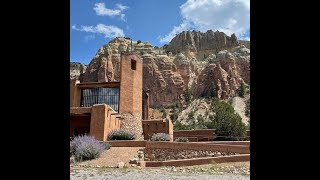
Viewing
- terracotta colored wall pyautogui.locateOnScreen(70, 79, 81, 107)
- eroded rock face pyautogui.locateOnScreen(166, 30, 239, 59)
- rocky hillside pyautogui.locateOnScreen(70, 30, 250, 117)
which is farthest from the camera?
eroded rock face pyautogui.locateOnScreen(166, 30, 239, 59)

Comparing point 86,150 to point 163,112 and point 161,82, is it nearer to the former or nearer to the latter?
point 163,112

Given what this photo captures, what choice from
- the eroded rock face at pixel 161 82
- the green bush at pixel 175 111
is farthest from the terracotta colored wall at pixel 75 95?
the eroded rock face at pixel 161 82

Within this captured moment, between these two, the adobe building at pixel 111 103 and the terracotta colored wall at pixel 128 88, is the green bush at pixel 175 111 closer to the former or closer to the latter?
the adobe building at pixel 111 103

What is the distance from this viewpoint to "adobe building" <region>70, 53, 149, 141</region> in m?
24.9

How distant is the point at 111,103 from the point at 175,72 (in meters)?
49.6

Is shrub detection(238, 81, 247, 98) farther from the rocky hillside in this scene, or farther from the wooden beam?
the wooden beam

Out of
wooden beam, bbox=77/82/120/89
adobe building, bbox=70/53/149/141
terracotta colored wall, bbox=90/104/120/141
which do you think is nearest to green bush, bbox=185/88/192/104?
adobe building, bbox=70/53/149/141

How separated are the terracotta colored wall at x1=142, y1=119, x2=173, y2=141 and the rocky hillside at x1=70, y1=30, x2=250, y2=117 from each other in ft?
152

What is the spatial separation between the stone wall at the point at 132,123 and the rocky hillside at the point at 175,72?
46543 mm

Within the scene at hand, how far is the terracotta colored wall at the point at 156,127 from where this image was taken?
27.7 m
